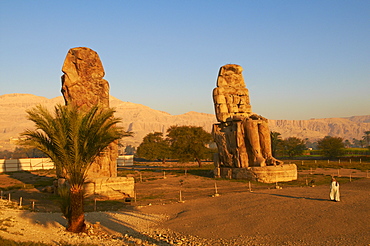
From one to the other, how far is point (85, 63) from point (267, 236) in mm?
14035

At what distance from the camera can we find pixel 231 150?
25.9 meters

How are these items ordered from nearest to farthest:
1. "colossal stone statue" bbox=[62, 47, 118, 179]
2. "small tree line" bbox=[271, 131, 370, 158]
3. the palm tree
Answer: the palm tree < "colossal stone statue" bbox=[62, 47, 118, 179] < "small tree line" bbox=[271, 131, 370, 158]

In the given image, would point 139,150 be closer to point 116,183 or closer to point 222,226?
point 116,183

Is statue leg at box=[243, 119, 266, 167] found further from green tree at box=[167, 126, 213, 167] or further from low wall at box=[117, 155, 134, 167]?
low wall at box=[117, 155, 134, 167]

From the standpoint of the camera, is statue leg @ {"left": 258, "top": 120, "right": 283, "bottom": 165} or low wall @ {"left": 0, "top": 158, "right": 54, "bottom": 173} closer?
statue leg @ {"left": 258, "top": 120, "right": 283, "bottom": 165}

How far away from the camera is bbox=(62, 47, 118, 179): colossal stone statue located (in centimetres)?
1869

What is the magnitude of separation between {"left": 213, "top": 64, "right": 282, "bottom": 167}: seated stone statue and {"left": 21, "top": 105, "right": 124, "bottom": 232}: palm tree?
1463cm

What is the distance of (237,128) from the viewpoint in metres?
25.0

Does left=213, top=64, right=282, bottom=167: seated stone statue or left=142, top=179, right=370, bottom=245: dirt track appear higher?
left=213, top=64, right=282, bottom=167: seated stone statue

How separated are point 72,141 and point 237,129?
15696 mm

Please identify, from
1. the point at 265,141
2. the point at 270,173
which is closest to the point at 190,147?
the point at 265,141

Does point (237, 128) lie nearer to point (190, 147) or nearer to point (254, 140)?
point (254, 140)

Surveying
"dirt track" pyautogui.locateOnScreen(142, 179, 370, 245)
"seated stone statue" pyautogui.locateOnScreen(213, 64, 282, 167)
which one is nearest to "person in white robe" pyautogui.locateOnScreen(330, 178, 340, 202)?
"dirt track" pyautogui.locateOnScreen(142, 179, 370, 245)

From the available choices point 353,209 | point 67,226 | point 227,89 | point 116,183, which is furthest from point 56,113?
point 227,89
